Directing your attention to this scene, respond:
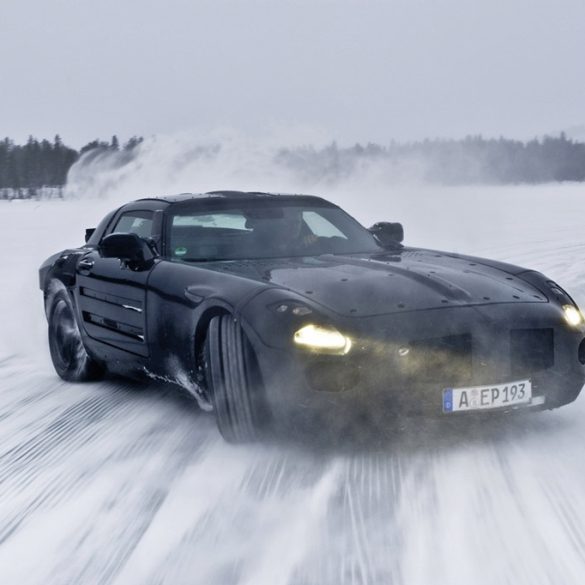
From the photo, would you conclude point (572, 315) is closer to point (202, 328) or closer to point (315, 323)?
point (315, 323)

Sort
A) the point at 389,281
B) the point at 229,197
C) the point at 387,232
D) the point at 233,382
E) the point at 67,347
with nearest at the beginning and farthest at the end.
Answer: the point at 233,382 → the point at 389,281 → the point at 229,197 → the point at 387,232 → the point at 67,347

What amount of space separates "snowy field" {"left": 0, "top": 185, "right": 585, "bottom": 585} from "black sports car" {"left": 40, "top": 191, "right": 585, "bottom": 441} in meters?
0.23

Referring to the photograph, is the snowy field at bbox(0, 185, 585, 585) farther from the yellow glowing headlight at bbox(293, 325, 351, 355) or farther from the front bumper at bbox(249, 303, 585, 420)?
the yellow glowing headlight at bbox(293, 325, 351, 355)

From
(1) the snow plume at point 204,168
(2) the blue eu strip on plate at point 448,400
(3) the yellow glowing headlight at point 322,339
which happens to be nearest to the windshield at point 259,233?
(3) the yellow glowing headlight at point 322,339

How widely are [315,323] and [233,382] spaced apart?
0.52m

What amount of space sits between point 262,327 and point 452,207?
72.5 ft

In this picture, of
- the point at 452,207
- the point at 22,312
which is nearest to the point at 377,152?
the point at 452,207

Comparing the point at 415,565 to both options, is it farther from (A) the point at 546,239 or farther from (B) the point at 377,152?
(B) the point at 377,152

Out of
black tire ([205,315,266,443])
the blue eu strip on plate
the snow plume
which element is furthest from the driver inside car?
the snow plume

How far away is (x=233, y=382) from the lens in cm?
414

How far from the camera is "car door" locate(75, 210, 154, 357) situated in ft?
16.9

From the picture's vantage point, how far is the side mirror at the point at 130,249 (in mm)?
5125

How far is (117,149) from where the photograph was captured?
22156 millimetres

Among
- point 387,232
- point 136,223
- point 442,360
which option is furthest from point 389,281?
point 136,223
